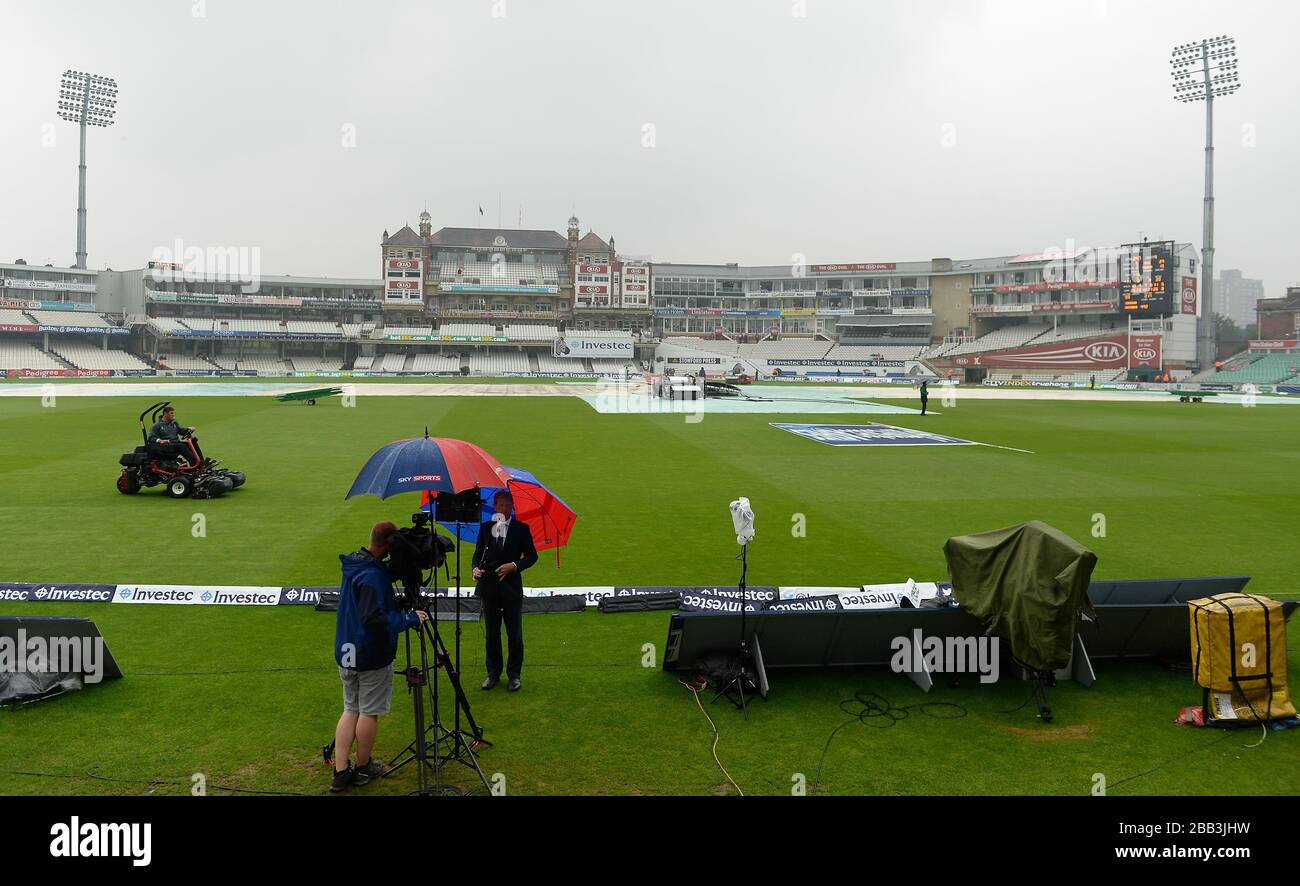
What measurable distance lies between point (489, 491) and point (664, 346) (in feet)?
378

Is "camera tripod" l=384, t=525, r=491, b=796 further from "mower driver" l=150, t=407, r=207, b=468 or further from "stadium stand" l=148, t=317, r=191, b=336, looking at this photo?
"stadium stand" l=148, t=317, r=191, b=336

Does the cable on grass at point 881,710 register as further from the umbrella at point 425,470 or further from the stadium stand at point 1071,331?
the stadium stand at point 1071,331

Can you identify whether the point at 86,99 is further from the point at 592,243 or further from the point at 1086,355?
the point at 1086,355

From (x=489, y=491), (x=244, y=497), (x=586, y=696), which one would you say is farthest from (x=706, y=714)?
(x=244, y=497)

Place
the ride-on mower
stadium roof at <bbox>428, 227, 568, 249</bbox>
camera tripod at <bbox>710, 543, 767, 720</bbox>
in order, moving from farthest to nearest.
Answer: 1. stadium roof at <bbox>428, 227, 568, 249</bbox>
2. the ride-on mower
3. camera tripod at <bbox>710, 543, 767, 720</bbox>

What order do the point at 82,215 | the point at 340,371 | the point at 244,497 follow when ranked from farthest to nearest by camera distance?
the point at 340,371 → the point at 82,215 → the point at 244,497

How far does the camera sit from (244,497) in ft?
60.8

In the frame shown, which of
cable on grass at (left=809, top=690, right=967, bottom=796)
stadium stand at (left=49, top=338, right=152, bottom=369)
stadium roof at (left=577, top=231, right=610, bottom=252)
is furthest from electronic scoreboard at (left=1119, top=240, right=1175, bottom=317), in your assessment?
stadium stand at (left=49, top=338, right=152, bottom=369)

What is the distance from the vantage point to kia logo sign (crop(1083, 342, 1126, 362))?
10256 cm

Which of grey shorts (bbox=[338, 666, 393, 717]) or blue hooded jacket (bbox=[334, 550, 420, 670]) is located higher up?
blue hooded jacket (bbox=[334, 550, 420, 670])

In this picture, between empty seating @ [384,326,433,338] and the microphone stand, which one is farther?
empty seating @ [384,326,433,338]

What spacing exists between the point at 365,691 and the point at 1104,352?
114 meters
